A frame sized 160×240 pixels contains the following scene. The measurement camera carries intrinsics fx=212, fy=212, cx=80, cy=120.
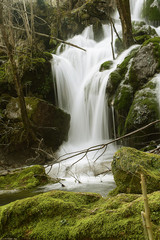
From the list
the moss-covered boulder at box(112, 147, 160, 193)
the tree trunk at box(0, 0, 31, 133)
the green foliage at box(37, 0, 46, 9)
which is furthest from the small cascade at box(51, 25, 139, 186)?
the green foliage at box(37, 0, 46, 9)

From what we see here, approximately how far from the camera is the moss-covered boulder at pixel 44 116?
29.2 feet

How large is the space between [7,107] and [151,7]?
13.5 m

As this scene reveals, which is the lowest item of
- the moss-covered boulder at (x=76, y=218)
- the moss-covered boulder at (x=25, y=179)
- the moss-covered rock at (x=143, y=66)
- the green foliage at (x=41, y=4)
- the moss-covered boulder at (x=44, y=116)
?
the moss-covered boulder at (x=25, y=179)

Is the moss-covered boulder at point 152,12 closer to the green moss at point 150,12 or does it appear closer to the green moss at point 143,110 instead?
the green moss at point 150,12

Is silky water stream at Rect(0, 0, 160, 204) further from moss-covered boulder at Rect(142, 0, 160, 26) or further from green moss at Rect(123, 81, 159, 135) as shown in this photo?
moss-covered boulder at Rect(142, 0, 160, 26)

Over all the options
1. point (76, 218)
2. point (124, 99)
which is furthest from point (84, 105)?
point (76, 218)

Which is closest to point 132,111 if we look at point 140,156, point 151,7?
point 140,156

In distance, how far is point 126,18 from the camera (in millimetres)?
11141

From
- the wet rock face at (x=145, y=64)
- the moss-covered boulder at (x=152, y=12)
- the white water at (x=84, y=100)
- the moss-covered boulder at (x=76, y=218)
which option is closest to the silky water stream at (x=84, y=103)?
Result: the white water at (x=84, y=100)

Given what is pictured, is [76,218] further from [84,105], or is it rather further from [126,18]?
[126,18]

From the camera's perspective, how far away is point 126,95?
8531 mm

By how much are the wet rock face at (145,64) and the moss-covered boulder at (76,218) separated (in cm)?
687

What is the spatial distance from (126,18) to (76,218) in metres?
11.3

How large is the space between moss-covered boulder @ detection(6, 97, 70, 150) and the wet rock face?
3.81 metres
